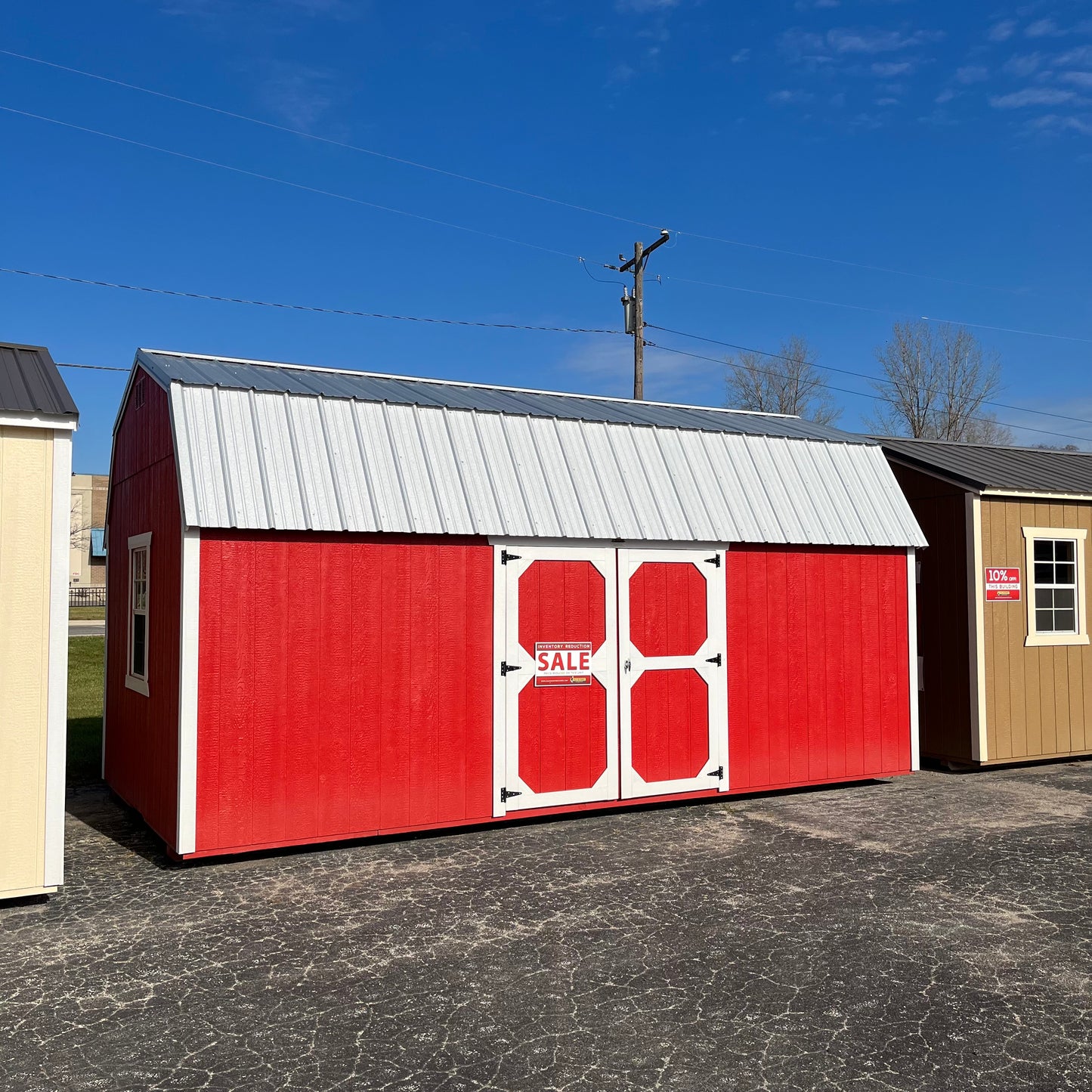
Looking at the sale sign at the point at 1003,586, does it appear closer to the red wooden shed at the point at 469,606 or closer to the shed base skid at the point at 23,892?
the red wooden shed at the point at 469,606

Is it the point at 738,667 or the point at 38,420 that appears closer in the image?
the point at 38,420

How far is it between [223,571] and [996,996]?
5.56m

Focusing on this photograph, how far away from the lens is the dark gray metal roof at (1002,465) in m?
11.4

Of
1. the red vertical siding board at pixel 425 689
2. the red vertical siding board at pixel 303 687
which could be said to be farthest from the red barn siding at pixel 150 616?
the red vertical siding board at pixel 425 689

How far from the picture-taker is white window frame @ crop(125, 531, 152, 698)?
8258 mm

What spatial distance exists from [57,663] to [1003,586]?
979 centimetres

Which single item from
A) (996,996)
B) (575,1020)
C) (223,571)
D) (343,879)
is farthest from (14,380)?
(996,996)

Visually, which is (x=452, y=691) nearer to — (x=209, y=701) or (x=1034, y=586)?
(x=209, y=701)

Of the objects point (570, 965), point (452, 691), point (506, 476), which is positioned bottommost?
point (570, 965)

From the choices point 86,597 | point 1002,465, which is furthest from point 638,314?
point 86,597

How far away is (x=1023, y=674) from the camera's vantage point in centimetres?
1126

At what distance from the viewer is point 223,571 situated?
7.21 meters

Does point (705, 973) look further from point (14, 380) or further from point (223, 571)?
point (14, 380)

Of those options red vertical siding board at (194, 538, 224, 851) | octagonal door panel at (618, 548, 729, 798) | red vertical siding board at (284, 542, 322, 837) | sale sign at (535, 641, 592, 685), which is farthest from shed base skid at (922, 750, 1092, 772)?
red vertical siding board at (194, 538, 224, 851)
